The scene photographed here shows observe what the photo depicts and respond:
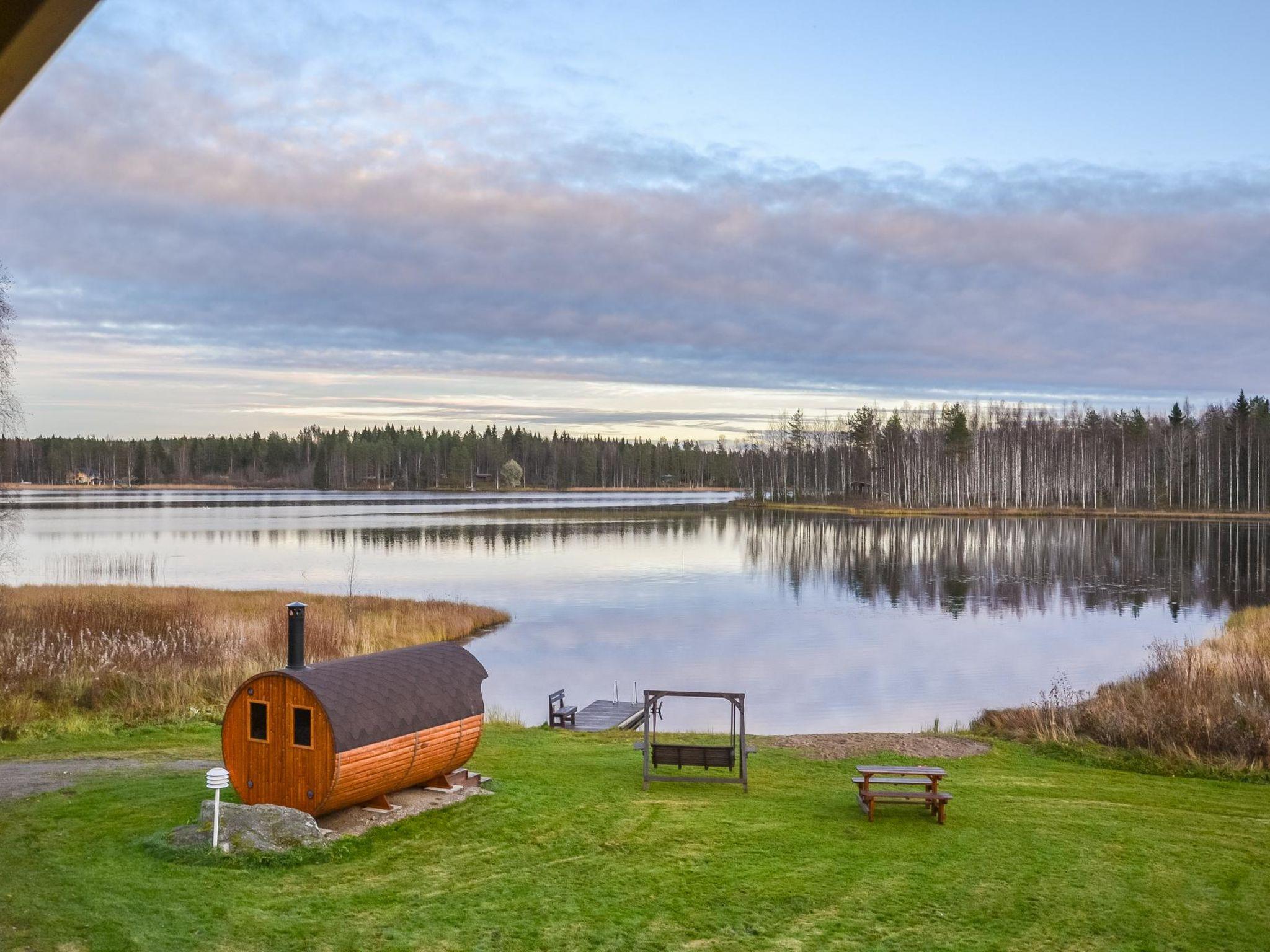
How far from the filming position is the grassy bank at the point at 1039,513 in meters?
98.9

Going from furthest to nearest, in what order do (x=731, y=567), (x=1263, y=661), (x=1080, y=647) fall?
1. (x=731, y=567)
2. (x=1080, y=647)
3. (x=1263, y=661)

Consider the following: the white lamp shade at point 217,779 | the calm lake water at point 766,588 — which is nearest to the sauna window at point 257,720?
the white lamp shade at point 217,779

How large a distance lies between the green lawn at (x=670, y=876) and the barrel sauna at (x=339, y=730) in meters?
0.68

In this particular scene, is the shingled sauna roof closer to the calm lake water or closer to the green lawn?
the green lawn

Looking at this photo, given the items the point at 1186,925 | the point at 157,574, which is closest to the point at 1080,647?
the point at 1186,925

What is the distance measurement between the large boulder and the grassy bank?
10411cm

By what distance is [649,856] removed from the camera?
10.7 m

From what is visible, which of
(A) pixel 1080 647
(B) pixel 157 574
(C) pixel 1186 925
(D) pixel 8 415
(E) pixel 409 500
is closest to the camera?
(C) pixel 1186 925

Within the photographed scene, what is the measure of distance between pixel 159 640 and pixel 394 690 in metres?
15.4

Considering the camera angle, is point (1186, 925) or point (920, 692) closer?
point (1186, 925)

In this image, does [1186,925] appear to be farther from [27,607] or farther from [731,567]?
[731,567]

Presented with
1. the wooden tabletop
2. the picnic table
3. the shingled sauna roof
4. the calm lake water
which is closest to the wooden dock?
the calm lake water

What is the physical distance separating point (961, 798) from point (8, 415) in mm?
24376

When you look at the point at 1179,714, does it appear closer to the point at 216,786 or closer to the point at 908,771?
the point at 908,771
